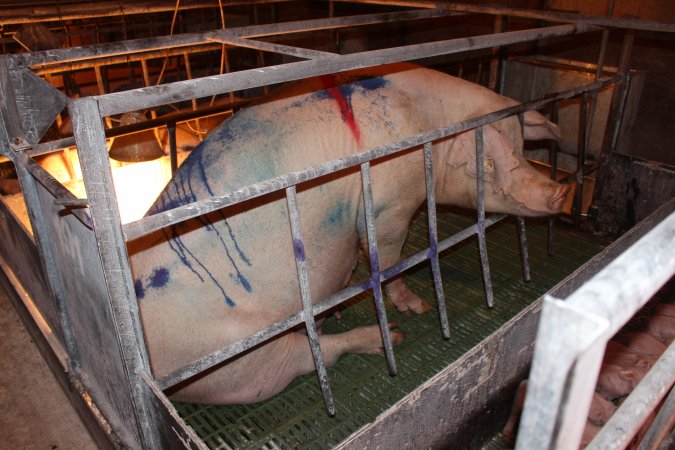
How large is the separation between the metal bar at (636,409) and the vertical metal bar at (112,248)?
4.33 feet

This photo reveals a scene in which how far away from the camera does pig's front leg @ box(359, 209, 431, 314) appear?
131 inches

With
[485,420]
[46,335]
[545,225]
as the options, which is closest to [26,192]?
[46,335]

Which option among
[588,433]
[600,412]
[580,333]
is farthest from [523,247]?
[580,333]

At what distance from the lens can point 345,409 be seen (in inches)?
117

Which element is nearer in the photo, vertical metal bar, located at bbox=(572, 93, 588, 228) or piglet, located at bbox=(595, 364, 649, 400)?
piglet, located at bbox=(595, 364, 649, 400)

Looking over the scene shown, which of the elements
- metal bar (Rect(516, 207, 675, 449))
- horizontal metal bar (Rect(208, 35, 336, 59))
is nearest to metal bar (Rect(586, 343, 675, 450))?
metal bar (Rect(516, 207, 675, 449))

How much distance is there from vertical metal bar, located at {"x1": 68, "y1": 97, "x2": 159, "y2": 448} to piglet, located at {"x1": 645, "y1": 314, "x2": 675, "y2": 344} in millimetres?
3040

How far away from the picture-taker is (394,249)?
3527 millimetres

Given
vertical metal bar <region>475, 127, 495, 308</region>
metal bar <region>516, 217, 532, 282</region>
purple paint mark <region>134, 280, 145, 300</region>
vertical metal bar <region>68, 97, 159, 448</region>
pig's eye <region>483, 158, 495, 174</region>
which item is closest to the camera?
vertical metal bar <region>68, 97, 159, 448</region>

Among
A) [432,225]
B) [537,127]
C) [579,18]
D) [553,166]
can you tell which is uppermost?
[579,18]

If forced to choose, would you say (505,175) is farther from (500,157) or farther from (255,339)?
(255,339)

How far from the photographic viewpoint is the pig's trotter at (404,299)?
3703mm

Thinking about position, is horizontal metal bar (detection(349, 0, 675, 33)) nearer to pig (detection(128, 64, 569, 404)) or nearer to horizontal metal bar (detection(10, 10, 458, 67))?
horizontal metal bar (detection(10, 10, 458, 67))

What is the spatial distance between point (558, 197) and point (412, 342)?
4.10 feet
